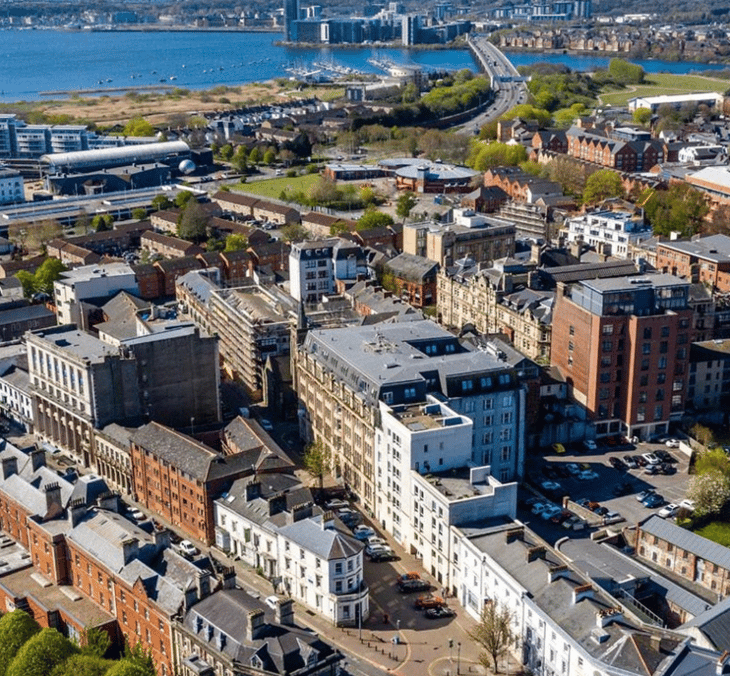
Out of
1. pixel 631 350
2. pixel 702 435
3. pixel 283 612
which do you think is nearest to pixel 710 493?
pixel 702 435

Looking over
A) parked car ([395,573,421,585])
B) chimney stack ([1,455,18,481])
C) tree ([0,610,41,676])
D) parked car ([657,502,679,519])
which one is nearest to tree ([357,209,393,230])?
parked car ([657,502,679,519])

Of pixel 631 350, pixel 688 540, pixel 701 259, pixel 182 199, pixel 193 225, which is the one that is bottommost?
pixel 688 540

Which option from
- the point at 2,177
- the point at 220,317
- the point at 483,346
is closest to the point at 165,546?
the point at 483,346

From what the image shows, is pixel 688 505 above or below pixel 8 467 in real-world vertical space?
below

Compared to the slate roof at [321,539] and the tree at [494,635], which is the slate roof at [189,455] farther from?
the tree at [494,635]

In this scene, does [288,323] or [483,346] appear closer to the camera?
[483,346]

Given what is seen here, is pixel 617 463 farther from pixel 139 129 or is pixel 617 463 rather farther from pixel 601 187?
pixel 139 129

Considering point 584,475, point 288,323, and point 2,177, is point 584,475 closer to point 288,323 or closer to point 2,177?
point 288,323
